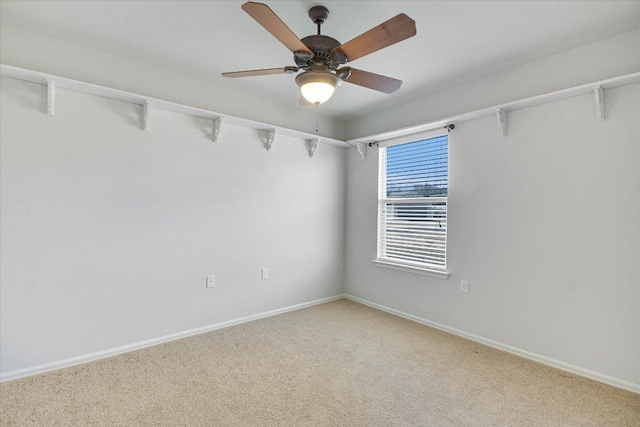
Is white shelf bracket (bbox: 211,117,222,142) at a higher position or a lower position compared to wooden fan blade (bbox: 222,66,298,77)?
lower

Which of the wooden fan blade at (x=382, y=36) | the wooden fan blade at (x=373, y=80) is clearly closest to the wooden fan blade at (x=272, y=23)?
the wooden fan blade at (x=382, y=36)

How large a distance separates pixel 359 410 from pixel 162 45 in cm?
304

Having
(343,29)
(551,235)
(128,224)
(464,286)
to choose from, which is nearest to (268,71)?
(343,29)

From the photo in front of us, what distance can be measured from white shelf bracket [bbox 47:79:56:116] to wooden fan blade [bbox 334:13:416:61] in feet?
7.13

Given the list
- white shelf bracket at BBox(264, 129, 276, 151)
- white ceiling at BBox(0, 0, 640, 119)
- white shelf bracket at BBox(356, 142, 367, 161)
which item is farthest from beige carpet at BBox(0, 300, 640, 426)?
white ceiling at BBox(0, 0, 640, 119)

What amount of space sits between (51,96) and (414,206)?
3501mm

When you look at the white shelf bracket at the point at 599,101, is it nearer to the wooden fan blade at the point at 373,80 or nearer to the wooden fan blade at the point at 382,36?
the wooden fan blade at the point at 373,80

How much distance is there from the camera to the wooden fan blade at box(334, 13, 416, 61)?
1.51 metres

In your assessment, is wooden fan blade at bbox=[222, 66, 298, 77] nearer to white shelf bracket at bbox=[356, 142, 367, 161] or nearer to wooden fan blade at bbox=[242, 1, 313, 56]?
wooden fan blade at bbox=[242, 1, 313, 56]

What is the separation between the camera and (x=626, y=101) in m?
2.29

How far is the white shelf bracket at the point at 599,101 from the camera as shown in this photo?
2332 millimetres

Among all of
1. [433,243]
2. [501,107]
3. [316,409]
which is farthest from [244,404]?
[501,107]

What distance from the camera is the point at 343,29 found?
7.42 ft

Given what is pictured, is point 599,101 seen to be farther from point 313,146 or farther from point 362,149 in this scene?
point 313,146
